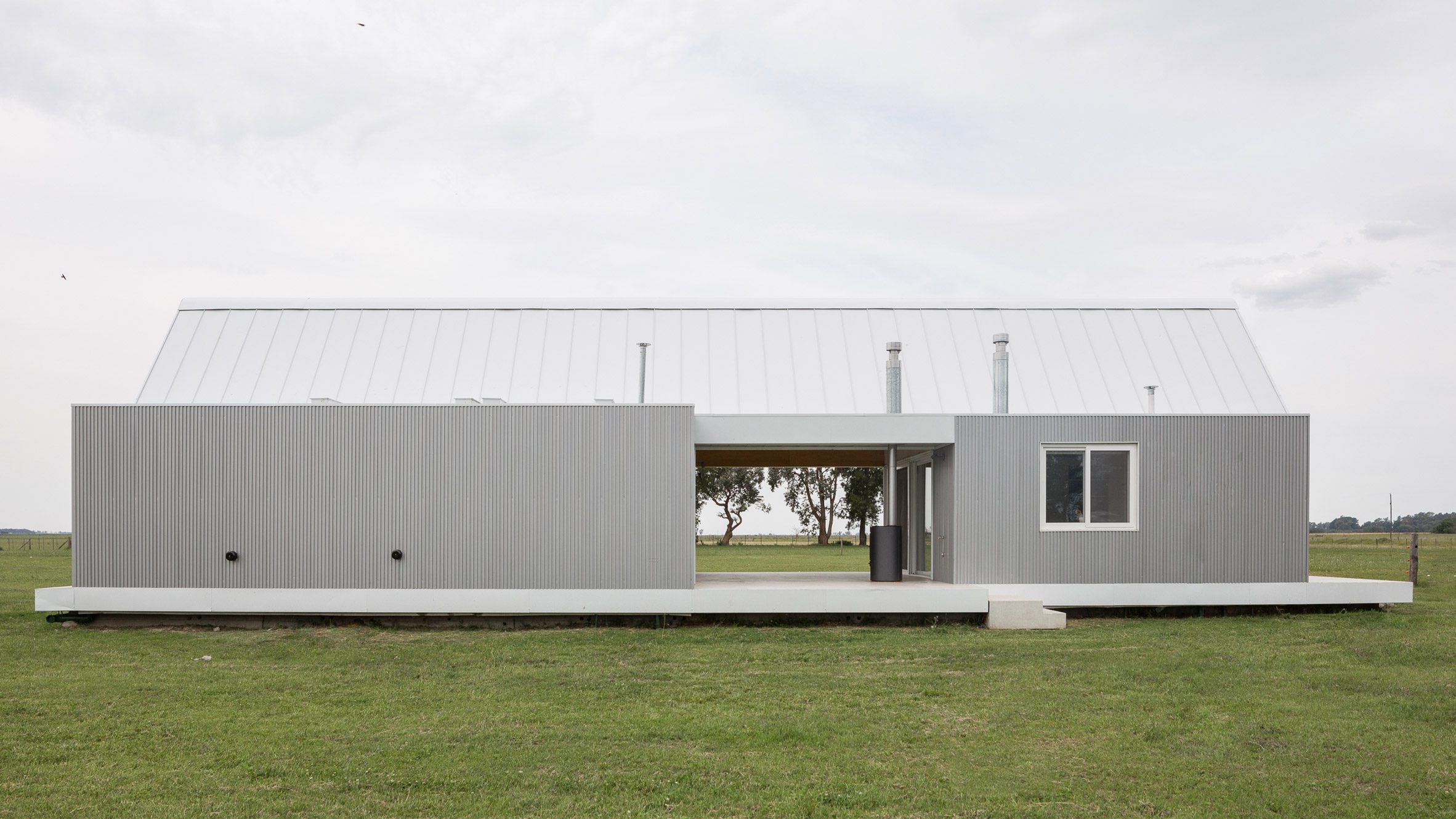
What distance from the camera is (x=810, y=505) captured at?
48.3m

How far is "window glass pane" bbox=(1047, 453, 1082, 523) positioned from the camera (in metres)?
13.1

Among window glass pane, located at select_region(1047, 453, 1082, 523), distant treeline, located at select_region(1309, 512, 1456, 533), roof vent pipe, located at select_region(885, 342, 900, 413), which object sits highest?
roof vent pipe, located at select_region(885, 342, 900, 413)

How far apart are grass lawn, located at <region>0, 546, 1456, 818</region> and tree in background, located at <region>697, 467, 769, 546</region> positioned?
33.9 meters

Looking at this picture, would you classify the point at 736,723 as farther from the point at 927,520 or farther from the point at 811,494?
the point at 811,494

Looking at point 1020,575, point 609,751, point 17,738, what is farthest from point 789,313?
point 17,738

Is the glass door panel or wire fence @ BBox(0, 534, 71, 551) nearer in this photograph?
the glass door panel

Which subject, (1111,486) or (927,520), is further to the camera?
(927,520)

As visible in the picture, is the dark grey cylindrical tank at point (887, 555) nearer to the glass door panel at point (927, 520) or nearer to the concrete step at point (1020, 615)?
the glass door panel at point (927, 520)

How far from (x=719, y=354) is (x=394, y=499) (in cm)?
498

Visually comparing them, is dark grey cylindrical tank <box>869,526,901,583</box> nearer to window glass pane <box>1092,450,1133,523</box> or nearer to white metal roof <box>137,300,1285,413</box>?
white metal roof <box>137,300,1285,413</box>

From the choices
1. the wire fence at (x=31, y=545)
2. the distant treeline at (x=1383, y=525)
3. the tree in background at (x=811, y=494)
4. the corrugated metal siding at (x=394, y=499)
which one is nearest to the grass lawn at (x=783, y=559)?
the tree in background at (x=811, y=494)

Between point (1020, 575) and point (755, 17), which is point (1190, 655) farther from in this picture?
point (755, 17)

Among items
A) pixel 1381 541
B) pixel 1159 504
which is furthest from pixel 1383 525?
pixel 1159 504

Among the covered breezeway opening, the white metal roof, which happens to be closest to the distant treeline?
the covered breezeway opening
